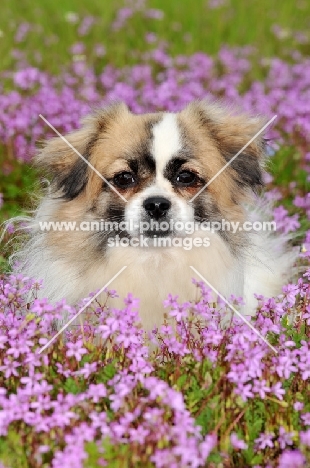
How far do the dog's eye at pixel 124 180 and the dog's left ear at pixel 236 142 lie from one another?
24.0 inches

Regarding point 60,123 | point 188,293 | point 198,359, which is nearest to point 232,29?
point 60,123

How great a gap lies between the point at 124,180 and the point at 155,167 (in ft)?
0.65

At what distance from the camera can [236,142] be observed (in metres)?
4.32

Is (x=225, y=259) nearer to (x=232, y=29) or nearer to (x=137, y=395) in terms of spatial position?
(x=137, y=395)

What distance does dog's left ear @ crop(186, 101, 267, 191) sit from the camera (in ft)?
14.1

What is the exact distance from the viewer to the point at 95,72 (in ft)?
27.3

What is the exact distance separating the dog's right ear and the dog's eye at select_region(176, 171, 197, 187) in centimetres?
56

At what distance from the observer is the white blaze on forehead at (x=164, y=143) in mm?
3951

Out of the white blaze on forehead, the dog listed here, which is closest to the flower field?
the dog

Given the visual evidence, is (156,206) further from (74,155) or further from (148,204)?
(74,155)

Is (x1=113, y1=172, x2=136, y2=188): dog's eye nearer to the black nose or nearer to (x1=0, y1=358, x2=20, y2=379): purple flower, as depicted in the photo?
the black nose

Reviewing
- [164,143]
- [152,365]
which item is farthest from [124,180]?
[152,365]

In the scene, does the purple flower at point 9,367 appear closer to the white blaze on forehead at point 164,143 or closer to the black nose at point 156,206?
the black nose at point 156,206

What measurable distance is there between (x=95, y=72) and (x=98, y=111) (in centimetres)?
408
